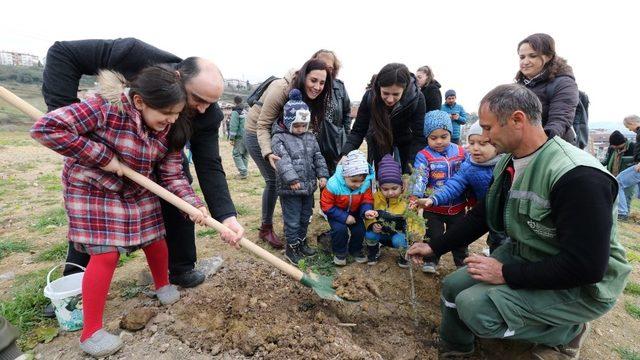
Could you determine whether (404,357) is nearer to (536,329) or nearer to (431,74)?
(536,329)

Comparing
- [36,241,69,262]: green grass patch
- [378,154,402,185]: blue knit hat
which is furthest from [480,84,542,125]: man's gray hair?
[36,241,69,262]: green grass patch

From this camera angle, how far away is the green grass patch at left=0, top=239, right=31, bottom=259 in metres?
4.19

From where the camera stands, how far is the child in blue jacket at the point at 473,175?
331cm

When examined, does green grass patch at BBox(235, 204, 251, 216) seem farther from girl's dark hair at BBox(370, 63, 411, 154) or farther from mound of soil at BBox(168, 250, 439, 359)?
girl's dark hair at BBox(370, 63, 411, 154)

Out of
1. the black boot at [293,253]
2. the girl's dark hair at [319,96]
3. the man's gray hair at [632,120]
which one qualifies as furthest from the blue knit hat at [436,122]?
the man's gray hair at [632,120]

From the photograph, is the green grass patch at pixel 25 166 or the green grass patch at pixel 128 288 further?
the green grass patch at pixel 25 166

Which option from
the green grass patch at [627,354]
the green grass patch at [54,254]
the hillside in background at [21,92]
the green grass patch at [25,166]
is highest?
the green grass patch at [627,354]

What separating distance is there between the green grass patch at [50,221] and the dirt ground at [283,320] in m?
0.86

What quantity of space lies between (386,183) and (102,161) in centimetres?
248

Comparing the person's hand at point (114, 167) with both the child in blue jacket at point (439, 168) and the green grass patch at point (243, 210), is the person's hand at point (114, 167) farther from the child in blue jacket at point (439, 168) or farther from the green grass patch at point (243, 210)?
the green grass patch at point (243, 210)

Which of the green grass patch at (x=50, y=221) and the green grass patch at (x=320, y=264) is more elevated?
the green grass patch at (x=320, y=264)

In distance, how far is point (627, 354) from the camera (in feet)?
8.80

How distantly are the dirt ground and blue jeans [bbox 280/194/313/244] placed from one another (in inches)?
15.4

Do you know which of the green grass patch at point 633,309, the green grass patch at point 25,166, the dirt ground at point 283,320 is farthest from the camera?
the green grass patch at point 25,166
